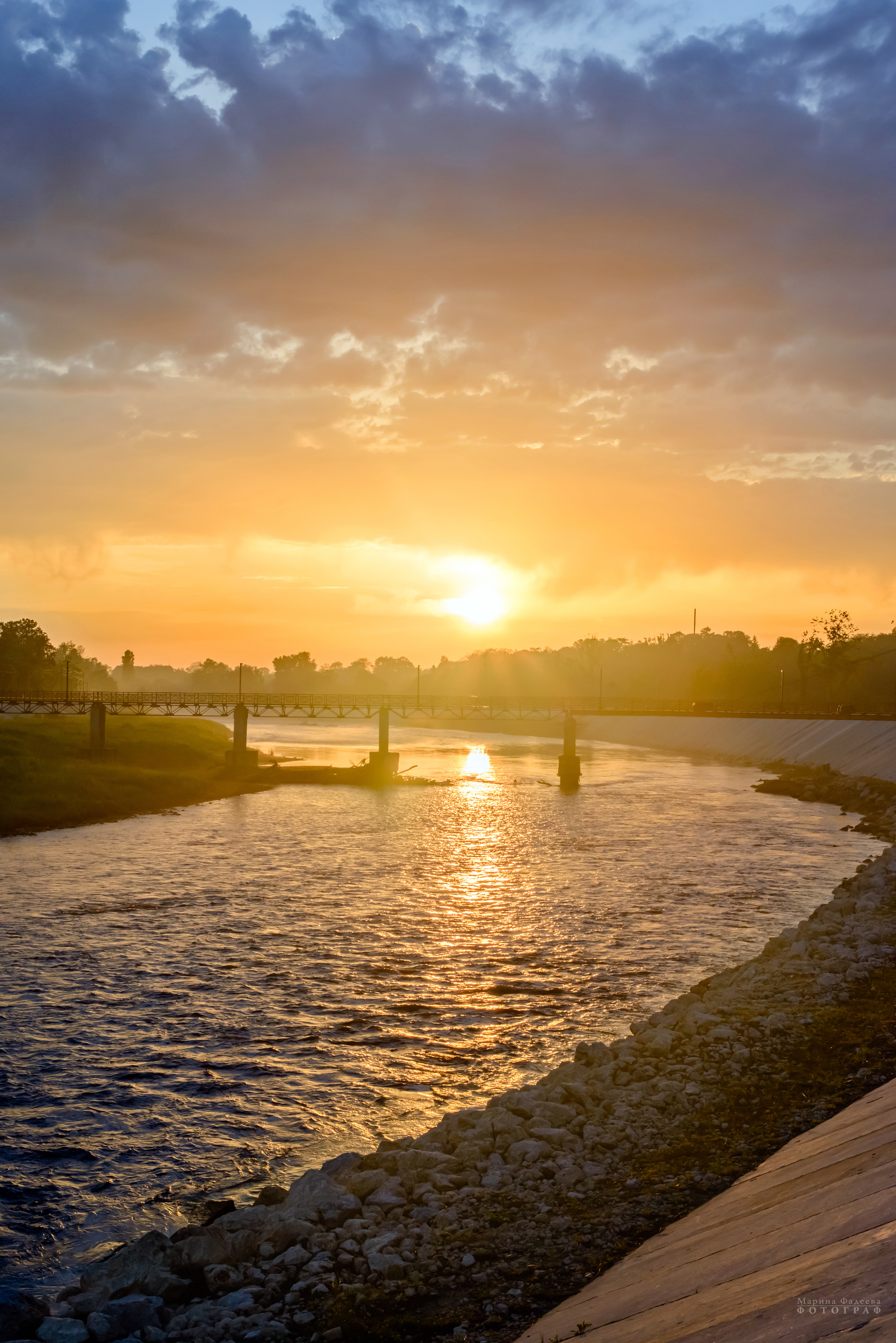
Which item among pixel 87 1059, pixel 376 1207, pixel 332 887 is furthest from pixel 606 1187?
pixel 332 887

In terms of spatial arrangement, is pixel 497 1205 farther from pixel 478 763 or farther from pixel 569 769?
pixel 478 763

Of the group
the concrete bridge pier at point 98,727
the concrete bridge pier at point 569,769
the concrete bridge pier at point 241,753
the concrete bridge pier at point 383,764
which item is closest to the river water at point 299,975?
the concrete bridge pier at point 569,769

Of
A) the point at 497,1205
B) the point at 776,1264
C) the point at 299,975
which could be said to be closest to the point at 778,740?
the point at 299,975

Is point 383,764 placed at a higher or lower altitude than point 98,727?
lower

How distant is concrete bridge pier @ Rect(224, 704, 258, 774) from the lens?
91438 mm

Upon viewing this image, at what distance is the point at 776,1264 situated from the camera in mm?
6953

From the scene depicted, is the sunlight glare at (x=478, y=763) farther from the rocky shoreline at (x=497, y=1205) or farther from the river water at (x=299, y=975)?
the rocky shoreline at (x=497, y=1205)

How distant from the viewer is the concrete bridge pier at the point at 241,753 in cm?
9144

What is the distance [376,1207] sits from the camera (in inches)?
431

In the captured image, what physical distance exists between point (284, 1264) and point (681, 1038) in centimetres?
859

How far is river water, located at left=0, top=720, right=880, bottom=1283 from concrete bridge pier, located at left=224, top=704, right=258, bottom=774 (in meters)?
34.4

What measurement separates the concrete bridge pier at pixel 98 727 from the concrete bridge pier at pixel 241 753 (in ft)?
38.6

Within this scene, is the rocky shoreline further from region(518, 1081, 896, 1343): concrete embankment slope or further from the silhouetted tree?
the silhouetted tree

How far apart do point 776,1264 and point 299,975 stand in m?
19.1
